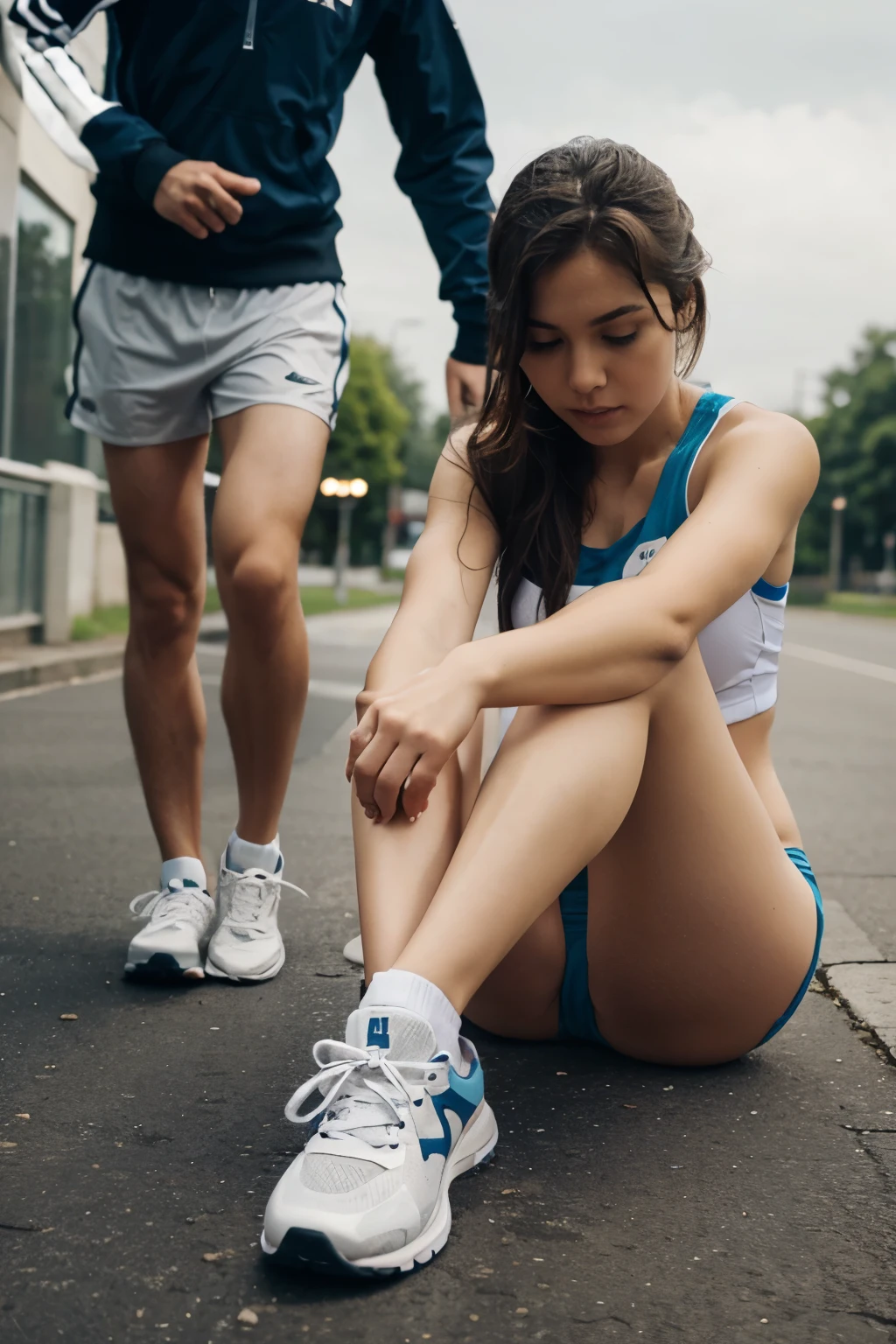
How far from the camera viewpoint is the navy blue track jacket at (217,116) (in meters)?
2.95

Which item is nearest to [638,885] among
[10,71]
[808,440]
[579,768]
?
[579,768]

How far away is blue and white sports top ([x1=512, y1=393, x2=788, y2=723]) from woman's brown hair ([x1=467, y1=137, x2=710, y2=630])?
53 mm

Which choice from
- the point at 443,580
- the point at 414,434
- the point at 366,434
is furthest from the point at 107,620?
the point at 414,434

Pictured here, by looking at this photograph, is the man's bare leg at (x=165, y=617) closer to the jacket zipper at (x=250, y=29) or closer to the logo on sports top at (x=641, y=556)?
the jacket zipper at (x=250, y=29)

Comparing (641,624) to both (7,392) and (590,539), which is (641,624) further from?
(7,392)

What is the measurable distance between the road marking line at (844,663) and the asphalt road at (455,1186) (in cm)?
1015

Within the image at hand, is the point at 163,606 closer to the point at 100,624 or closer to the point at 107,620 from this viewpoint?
the point at 100,624

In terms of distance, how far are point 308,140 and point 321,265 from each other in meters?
0.25

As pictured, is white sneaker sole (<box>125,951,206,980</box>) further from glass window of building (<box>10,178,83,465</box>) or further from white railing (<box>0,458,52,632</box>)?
glass window of building (<box>10,178,83,465</box>)

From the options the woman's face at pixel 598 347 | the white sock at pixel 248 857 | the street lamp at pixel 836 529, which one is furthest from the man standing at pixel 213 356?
the street lamp at pixel 836 529

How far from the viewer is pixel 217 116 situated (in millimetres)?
2982

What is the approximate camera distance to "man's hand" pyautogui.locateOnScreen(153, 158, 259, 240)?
2809 mm

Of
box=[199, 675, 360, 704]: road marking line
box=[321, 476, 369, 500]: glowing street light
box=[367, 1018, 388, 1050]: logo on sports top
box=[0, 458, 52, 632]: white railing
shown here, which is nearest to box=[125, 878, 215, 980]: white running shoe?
box=[367, 1018, 388, 1050]: logo on sports top

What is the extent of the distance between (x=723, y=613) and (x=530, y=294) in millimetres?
580
